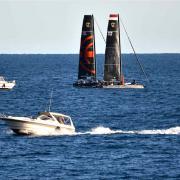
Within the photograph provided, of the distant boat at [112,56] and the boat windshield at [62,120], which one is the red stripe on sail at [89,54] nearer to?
the distant boat at [112,56]

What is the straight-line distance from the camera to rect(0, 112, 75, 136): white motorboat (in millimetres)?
78250

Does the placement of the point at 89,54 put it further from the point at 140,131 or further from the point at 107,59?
the point at 140,131

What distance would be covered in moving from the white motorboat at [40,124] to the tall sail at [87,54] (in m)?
71.6

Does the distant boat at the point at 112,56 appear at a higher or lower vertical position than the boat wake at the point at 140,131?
higher

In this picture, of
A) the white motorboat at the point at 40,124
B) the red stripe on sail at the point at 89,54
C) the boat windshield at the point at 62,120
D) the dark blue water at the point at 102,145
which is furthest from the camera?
the red stripe on sail at the point at 89,54

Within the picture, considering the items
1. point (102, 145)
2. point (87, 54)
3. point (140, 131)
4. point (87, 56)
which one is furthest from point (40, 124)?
point (87, 54)

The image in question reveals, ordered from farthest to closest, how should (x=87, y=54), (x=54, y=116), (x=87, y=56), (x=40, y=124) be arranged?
(x=87, y=54) < (x=87, y=56) < (x=54, y=116) < (x=40, y=124)

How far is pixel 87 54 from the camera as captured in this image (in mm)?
153000

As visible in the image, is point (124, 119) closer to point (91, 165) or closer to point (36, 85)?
point (91, 165)

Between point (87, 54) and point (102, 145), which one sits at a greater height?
point (87, 54)

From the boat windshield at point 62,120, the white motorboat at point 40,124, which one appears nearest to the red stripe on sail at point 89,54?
the boat windshield at point 62,120

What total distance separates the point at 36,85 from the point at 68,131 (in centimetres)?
9545

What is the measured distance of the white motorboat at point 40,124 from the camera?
257 ft

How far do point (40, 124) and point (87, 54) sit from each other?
245ft
